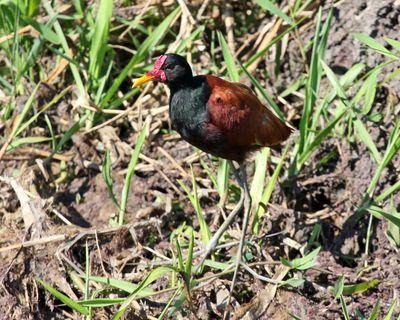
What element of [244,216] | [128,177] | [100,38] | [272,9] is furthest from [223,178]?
[100,38]

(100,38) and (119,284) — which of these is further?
(100,38)

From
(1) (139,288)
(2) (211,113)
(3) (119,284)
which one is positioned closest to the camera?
(1) (139,288)

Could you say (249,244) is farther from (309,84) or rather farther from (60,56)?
(60,56)

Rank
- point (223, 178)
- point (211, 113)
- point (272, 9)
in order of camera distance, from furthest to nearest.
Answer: point (272, 9), point (223, 178), point (211, 113)

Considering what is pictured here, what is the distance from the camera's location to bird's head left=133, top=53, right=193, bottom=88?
396 cm

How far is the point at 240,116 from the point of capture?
4.03 metres

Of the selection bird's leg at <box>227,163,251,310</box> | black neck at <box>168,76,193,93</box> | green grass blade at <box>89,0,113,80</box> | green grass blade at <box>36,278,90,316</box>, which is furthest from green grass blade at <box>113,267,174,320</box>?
green grass blade at <box>89,0,113,80</box>

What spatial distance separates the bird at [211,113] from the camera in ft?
13.0

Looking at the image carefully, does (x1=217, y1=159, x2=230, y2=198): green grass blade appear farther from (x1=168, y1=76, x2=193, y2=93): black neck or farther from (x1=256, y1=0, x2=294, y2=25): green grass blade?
(x1=256, y1=0, x2=294, y2=25): green grass blade

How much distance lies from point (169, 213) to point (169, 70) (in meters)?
0.88

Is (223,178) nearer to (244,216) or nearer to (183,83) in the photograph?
(244,216)

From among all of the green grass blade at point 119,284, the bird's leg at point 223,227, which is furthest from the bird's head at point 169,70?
the green grass blade at point 119,284

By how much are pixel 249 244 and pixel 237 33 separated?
1719mm

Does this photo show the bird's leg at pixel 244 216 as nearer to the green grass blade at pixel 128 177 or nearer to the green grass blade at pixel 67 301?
the green grass blade at pixel 128 177
